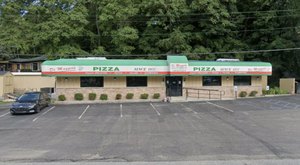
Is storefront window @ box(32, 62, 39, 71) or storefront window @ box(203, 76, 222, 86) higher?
storefront window @ box(32, 62, 39, 71)

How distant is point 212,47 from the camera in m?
48.2

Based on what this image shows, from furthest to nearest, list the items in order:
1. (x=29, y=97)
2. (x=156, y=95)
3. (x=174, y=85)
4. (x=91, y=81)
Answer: (x=174, y=85)
(x=156, y=95)
(x=91, y=81)
(x=29, y=97)

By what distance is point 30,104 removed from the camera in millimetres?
24172

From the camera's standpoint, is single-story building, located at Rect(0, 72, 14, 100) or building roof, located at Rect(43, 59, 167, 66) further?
single-story building, located at Rect(0, 72, 14, 100)

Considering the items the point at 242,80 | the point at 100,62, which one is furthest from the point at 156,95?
the point at 242,80

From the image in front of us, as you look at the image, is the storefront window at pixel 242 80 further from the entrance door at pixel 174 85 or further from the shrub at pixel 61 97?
the shrub at pixel 61 97

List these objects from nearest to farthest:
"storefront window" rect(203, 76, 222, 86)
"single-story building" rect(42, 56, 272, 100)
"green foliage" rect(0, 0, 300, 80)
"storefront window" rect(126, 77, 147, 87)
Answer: "single-story building" rect(42, 56, 272, 100) → "storefront window" rect(126, 77, 147, 87) → "storefront window" rect(203, 76, 222, 86) → "green foliage" rect(0, 0, 300, 80)

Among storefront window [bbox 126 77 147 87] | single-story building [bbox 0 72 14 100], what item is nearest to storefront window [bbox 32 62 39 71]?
single-story building [bbox 0 72 14 100]

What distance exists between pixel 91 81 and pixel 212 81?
43.0ft

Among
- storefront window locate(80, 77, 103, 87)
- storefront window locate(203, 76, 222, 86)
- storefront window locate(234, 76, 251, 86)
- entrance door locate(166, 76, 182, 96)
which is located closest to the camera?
storefront window locate(80, 77, 103, 87)

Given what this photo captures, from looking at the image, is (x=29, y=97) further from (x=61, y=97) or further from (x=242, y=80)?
(x=242, y=80)

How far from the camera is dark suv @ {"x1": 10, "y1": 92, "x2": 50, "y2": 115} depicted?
23797 millimetres

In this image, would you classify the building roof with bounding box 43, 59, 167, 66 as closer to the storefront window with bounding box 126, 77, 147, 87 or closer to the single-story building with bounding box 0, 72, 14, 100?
the storefront window with bounding box 126, 77, 147, 87

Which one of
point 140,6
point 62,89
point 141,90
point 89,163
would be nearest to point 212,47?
point 140,6
